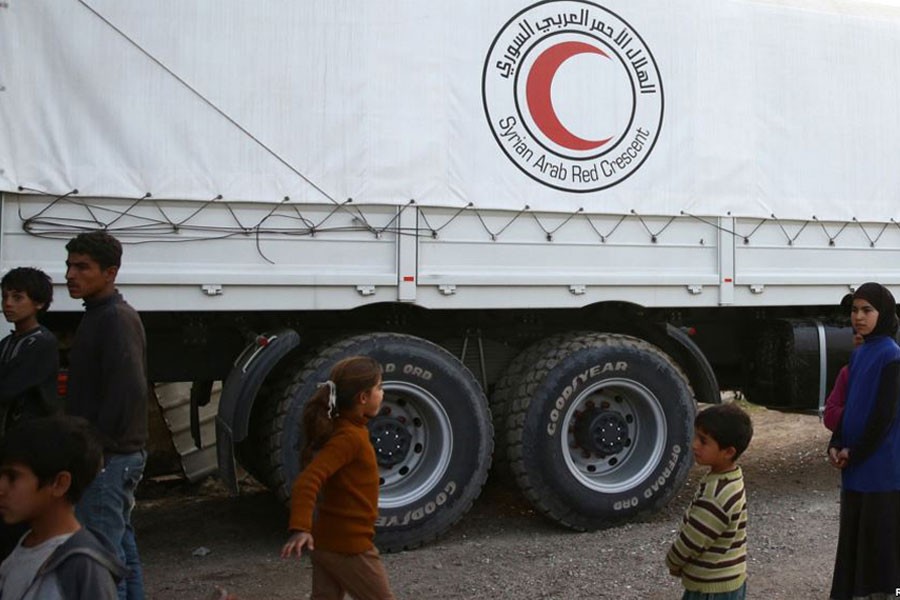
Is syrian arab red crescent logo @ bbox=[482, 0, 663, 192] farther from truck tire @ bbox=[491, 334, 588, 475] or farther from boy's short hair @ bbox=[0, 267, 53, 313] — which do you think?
boy's short hair @ bbox=[0, 267, 53, 313]

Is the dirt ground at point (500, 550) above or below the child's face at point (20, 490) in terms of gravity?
below

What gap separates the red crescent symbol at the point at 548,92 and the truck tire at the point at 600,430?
125cm

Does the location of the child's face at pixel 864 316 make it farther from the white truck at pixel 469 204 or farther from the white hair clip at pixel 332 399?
the white hair clip at pixel 332 399

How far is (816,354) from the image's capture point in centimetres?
715

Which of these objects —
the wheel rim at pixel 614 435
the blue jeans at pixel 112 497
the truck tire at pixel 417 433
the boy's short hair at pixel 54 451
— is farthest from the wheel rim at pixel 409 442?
the boy's short hair at pixel 54 451

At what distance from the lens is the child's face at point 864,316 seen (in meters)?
4.39

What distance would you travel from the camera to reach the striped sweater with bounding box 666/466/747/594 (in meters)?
3.45

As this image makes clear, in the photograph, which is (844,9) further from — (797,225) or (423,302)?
(423,302)

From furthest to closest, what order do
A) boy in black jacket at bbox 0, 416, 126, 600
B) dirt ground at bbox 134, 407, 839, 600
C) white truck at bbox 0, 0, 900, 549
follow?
1. white truck at bbox 0, 0, 900, 549
2. dirt ground at bbox 134, 407, 839, 600
3. boy in black jacket at bbox 0, 416, 126, 600

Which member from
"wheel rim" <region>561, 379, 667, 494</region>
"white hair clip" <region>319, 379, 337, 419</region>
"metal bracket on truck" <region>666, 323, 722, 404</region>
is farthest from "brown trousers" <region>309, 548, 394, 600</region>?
"metal bracket on truck" <region>666, 323, 722, 404</region>

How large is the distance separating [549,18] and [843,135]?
245 centimetres

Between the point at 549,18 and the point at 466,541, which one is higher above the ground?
the point at 549,18

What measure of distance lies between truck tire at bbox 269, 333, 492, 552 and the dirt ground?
0.74 feet

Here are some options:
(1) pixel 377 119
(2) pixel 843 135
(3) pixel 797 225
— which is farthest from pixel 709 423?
(2) pixel 843 135
